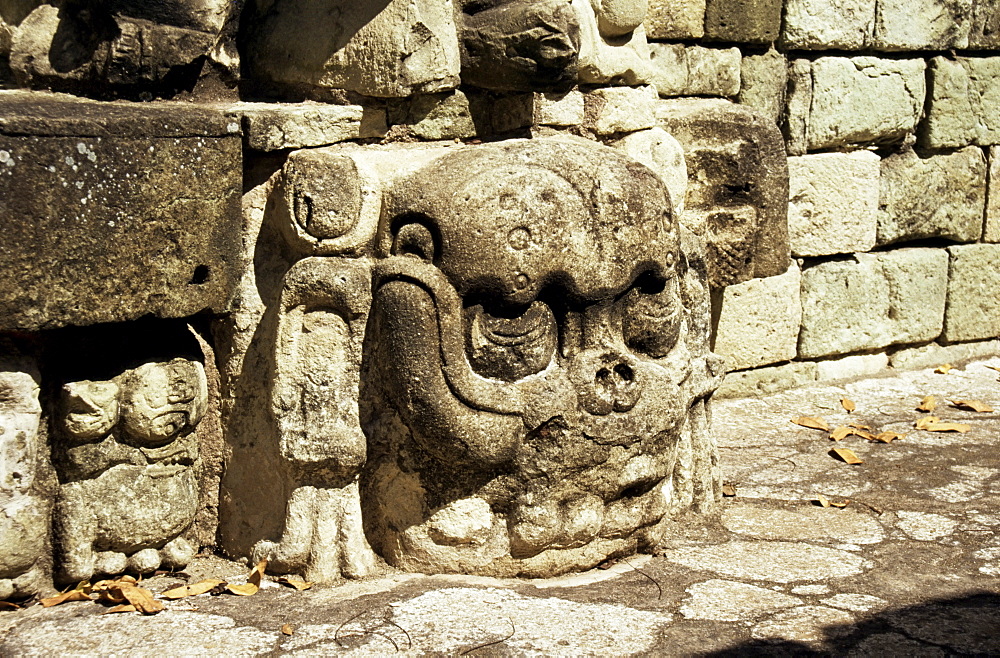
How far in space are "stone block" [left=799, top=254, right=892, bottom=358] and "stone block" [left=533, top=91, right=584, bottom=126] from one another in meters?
1.95

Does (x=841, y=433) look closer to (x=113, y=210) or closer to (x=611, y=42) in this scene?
(x=611, y=42)

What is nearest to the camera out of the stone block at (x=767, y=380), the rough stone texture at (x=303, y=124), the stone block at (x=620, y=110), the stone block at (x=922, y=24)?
the rough stone texture at (x=303, y=124)

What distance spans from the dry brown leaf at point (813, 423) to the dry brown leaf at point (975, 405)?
2.14 feet

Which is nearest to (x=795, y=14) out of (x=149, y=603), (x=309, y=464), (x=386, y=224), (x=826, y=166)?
(x=826, y=166)

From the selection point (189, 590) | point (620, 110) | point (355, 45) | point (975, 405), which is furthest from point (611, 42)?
point (975, 405)

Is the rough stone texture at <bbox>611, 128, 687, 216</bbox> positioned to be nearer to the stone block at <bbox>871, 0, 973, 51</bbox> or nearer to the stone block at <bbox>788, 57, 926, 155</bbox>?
the stone block at <bbox>788, 57, 926, 155</bbox>

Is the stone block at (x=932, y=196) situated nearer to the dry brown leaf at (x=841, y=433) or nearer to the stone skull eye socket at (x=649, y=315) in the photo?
the dry brown leaf at (x=841, y=433)

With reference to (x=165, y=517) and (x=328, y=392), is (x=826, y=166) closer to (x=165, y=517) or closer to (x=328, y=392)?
(x=328, y=392)

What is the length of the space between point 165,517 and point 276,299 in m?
0.62

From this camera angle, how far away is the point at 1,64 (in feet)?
9.46

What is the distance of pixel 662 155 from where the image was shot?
3.65 m

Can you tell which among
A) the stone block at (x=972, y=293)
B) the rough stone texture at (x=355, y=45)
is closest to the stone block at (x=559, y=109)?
the rough stone texture at (x=355, y=45)

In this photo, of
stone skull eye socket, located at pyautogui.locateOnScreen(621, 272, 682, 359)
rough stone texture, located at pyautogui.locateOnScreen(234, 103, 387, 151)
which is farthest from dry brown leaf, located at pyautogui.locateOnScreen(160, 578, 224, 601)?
stone skull eye socket, located at pyautogui.locateOnScreen(621, 272, 682, 359)

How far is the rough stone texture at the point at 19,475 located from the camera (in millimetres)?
2760
